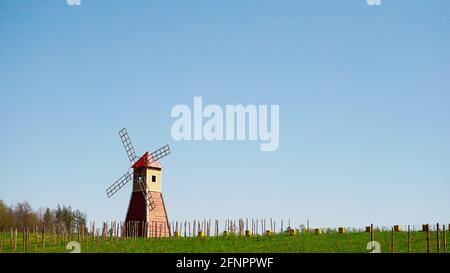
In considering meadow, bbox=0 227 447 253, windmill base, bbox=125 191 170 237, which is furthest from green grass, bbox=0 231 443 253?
windmill base, bbox=125 191 170 237

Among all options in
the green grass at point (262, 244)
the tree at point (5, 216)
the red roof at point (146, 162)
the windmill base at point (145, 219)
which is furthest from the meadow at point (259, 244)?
the tree at point (5, 216)

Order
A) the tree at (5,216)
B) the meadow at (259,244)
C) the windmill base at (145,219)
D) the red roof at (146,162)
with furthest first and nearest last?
the tree at (5,216)
the red roof at (146,162)
the windmill base at (145,219)
the meadow at (259,244)

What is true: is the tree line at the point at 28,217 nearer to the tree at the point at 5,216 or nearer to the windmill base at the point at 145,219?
the tree at the point at 5,216

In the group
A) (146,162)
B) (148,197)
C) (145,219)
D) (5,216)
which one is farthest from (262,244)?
(5,216)

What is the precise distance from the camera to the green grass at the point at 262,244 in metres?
24.0

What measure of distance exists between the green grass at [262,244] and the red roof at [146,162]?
5.44m

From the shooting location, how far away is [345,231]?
31703 millimetres

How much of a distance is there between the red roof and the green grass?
544cm

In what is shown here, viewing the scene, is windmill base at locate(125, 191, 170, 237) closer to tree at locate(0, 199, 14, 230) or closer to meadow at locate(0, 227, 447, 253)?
meadow at locate(0, 227, 447, 253)

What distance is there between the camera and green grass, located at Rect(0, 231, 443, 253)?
23969 millimetres

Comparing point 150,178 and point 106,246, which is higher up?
point 150,178
